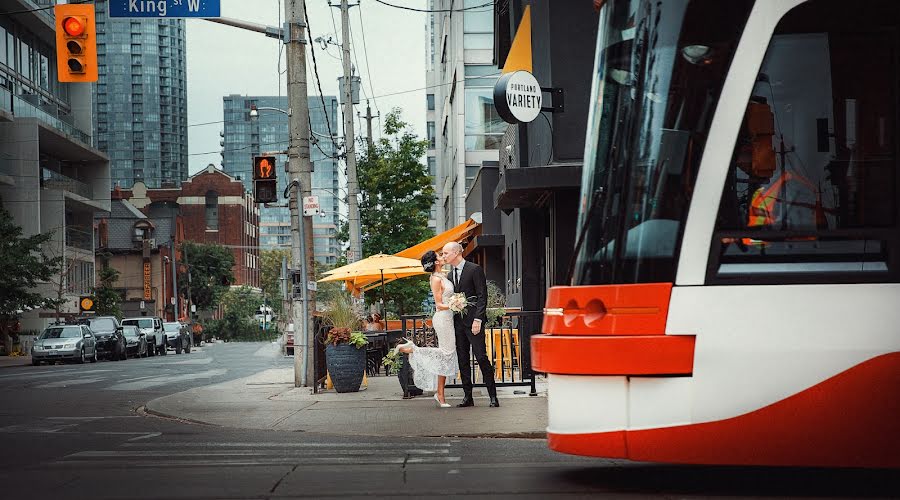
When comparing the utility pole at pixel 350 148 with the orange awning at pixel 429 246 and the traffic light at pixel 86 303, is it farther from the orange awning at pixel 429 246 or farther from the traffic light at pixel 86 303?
the traffic light at pixel 86 303

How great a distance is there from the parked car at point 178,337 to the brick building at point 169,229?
68.8 feet

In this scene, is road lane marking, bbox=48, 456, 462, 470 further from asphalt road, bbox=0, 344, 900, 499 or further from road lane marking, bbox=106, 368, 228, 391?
road lane marking, bbox=106, 368, 228, 391

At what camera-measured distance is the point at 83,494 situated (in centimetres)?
716

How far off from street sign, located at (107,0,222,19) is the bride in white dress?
6234 mm

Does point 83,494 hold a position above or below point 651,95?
below

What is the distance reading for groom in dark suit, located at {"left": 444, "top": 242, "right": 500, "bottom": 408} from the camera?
1269 cm

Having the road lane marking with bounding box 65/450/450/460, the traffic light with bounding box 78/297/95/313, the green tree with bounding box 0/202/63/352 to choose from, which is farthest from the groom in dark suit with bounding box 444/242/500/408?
the traffic light with bounding box 78/297/95/313

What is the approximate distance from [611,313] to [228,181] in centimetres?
11944

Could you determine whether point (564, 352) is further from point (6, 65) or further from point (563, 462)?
point (6, 65)

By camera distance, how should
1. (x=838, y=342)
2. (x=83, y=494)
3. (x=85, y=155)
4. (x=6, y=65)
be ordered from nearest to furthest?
1. (x=838, y=342)
2. (x=83, y=494)
3. (x=6, y=65)
4. (x=85, y=155)

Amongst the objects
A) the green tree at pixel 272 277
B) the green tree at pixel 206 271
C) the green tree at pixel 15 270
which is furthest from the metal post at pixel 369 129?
the green tree at pixel 272 277

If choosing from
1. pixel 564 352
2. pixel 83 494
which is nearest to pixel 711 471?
pixel 564 352

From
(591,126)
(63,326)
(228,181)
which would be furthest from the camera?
(228,181)

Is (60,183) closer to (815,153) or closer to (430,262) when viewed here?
(430,262)
